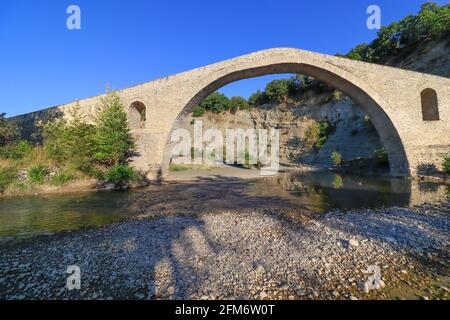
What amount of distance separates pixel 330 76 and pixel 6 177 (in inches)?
713

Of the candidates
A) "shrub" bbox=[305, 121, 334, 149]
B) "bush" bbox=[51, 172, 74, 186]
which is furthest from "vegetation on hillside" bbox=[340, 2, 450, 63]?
"bush" bbox=[51, 172, 74, 186]

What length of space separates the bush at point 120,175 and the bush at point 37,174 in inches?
101

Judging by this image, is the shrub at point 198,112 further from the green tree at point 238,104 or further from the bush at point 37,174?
the bush at point 37,174

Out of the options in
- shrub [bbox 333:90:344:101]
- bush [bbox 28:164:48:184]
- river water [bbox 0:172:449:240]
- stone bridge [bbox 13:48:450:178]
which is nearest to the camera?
river water [bbox 0:172:449:240]

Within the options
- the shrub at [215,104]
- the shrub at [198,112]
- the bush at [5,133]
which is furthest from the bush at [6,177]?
the shrub at [215,104]

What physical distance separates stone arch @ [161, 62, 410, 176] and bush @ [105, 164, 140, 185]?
103 inches

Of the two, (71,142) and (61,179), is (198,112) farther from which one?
(61,179)

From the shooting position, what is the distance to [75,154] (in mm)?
10914

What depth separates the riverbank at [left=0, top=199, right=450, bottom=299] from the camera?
2.64 m

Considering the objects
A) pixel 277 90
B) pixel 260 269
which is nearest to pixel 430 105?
pixel 260 269

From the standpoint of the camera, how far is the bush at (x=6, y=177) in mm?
9102

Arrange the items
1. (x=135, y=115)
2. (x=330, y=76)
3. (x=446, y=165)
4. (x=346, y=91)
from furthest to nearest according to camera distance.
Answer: (x=346, y=91) → (x=330, y=76) → (x=135, y=115) → (x=446, y=165)

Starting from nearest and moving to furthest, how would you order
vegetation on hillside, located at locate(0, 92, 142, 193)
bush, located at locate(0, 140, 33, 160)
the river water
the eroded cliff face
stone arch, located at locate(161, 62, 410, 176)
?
the river water → vegetation on hillside, located at locate(0, 92, 142, 193) → bush, located at locate(0, 140, 33, 160) → stone arch, located at locate(161, 62, 410, 176) → the eroded cliff face

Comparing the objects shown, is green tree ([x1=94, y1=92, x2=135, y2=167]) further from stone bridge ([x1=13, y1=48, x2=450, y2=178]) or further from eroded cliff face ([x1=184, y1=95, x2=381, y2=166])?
eroded cliff face ([x1=184, y1=95, x2=381, y2=166])
